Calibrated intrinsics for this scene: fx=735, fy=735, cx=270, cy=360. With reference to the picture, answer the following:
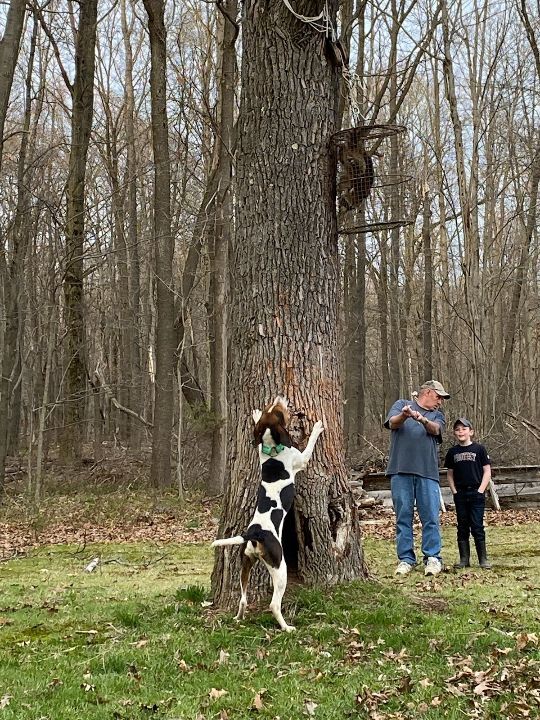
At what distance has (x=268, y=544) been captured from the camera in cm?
536

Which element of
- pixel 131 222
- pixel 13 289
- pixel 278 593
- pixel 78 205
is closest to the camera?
pixel 278 593

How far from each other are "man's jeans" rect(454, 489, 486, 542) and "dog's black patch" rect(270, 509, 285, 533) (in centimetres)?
391

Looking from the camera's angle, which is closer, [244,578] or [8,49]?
[244,578]

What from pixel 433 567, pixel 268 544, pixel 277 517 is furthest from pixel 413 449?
pixel 268 544

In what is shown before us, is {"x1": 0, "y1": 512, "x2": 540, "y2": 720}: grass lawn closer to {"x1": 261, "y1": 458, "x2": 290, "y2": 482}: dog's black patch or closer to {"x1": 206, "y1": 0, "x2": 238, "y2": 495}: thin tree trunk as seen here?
{"x1": 261, "y1": 458, "x2": 290, "y2": 482}: dog's black patch

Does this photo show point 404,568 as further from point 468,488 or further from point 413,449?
point 468,488

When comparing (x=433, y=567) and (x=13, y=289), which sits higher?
(x=13, y=289)

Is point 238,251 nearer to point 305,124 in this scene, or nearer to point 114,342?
point 305,124

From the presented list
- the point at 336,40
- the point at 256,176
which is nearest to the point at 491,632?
the point at 256,176

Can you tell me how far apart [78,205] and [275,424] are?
1410cm

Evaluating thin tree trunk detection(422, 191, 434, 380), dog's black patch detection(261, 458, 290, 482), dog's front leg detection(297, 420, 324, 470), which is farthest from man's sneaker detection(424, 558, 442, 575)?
thin tree trunk detection(422, 191, 434, 380)

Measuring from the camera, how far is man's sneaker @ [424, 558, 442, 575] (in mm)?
7957

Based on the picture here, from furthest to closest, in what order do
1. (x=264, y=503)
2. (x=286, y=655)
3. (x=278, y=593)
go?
(x=264, y=503), (x=278, y=593), (x=286, y=655)

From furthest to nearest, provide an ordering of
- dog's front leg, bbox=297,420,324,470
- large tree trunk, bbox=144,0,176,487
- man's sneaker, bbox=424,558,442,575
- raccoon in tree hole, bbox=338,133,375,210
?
large tree trunk, bbox=144,0,176,487, man's sneaker, bbox=424,558,442,575, raccoon in tree hole, bbox=338,133,375,210, dog's front leg, bbox=297,420,324,470
